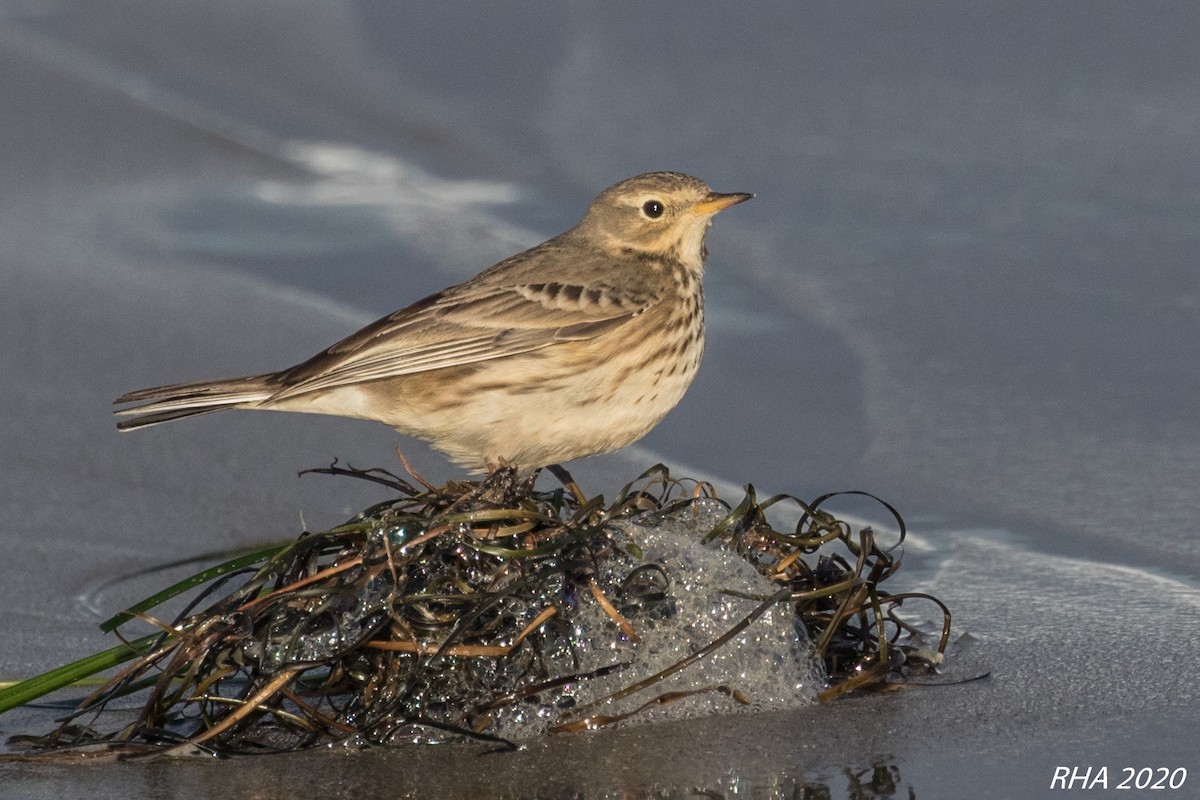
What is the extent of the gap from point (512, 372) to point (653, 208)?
1.05 m

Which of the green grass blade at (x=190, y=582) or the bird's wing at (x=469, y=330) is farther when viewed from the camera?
the bird's wing at (x=469, y=330)

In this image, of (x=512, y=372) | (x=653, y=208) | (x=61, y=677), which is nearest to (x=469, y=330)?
(x=512, y=372)

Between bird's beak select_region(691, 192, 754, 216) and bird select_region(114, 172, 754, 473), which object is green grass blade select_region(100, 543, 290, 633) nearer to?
bird select_region(114, 172, 754, 473)

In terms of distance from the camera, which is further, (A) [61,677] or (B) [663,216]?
(B) [663,216]

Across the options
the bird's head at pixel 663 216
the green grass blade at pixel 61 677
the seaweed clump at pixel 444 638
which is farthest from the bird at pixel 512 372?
the green grass blade at pixel 61 677

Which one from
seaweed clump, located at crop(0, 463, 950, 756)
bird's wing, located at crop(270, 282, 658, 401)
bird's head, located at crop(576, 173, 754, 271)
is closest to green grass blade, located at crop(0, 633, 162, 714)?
seaweed clump, located at crop(0, 463, 950, 756)

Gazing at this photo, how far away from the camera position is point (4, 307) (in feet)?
29.1

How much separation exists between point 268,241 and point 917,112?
12.5 feet

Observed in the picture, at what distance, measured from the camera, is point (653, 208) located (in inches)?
277

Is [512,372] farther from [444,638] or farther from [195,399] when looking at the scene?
[444,638]

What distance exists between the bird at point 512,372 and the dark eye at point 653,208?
293mm

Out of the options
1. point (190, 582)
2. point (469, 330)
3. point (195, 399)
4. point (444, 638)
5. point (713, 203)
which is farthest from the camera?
point (713, 203)

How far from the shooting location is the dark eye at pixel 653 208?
704 cm

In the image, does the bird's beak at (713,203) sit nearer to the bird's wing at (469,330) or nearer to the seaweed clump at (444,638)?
the bird's wing at (469,330)
